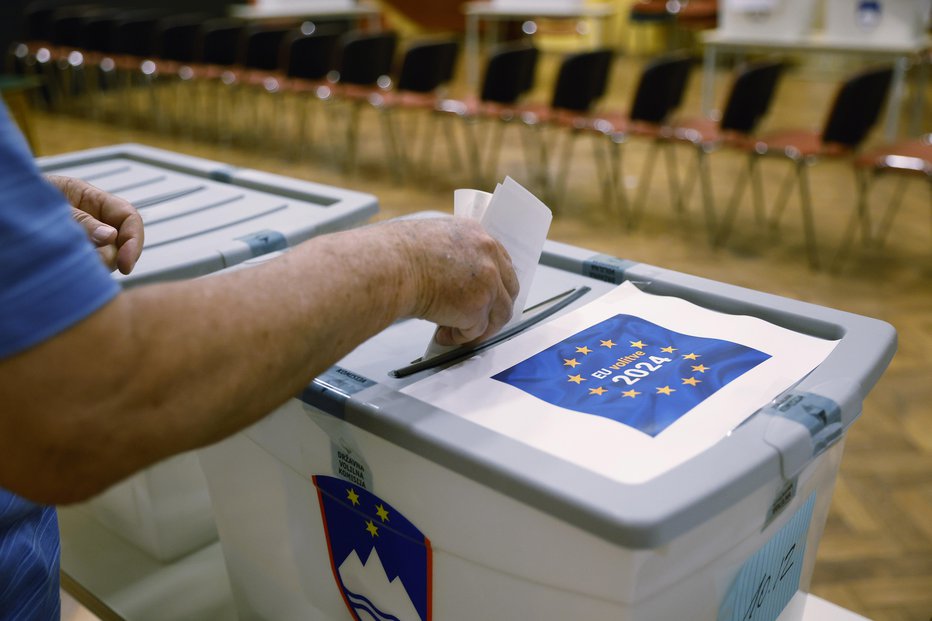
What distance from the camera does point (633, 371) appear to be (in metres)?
0.77

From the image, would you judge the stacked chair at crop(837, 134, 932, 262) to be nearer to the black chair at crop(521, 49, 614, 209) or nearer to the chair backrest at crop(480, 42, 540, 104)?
the black chair at crop(521, 49, 614, 209)

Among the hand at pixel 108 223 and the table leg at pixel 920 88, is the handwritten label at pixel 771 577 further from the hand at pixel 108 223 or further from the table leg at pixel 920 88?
the table leg at pixel 920 88

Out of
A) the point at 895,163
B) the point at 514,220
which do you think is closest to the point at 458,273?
the point at 514,220

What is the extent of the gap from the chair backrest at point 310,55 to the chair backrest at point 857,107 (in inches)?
125

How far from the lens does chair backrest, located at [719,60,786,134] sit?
344cm

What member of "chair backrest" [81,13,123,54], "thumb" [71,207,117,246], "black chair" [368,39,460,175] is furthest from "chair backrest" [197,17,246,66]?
"thumb" [71,207,117,246]

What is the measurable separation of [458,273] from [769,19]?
16.1 feet

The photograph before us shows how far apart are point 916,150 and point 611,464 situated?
10.7 ft

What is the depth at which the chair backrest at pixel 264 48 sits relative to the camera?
555 cm

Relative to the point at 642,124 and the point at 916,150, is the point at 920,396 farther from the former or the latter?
the point at 642,124

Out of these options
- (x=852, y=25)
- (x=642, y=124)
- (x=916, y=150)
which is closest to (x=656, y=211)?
(x=642, y=124)

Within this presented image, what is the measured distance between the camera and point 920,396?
2.38 m

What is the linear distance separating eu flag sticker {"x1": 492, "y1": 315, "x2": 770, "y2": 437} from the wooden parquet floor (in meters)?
1.11

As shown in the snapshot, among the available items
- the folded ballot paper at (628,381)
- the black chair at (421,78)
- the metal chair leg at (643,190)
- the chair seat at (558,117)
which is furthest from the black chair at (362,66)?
the folded ballot paper at (628,381)
